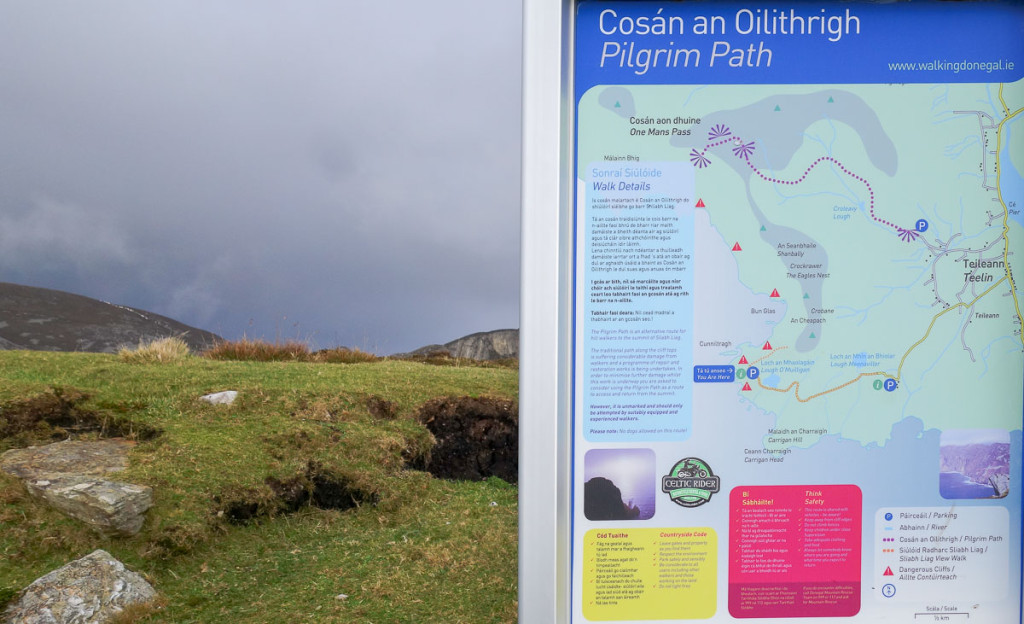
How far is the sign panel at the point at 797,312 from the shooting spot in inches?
60.7

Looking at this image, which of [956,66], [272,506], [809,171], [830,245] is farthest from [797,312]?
[272,506]

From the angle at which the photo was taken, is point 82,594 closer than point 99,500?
Yes

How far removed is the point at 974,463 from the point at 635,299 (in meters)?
0.93

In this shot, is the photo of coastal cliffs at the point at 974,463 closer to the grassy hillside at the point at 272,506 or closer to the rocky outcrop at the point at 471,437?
the grassy hillside at the point at 272,506

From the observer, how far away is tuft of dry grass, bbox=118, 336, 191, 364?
6.80 m

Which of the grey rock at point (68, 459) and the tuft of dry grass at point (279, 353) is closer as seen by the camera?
the grey rock at point (68, 459)

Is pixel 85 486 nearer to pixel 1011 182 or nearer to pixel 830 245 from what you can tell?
pixel 830 245

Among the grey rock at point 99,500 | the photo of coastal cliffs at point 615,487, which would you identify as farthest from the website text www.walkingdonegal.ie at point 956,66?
the grey rock at point 99,500

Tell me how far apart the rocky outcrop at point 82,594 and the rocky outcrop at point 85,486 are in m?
0.36

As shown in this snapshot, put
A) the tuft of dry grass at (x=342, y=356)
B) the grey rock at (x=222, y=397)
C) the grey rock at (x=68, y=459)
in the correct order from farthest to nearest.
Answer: the tuft of dry grass at (x=342, y=356), the grey rock at (x=222, y=397), the grey rock at (x=68, y=459)

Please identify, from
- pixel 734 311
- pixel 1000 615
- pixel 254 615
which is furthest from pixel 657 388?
pixel 254 615

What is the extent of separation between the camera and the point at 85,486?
4297mm

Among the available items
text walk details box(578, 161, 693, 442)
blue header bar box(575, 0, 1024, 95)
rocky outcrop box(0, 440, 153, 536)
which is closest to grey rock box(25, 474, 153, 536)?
rocky outcrop box(0, 440, 153, 536)

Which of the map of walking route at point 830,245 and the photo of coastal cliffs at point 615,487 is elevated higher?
the map of walking route at point 830,245
